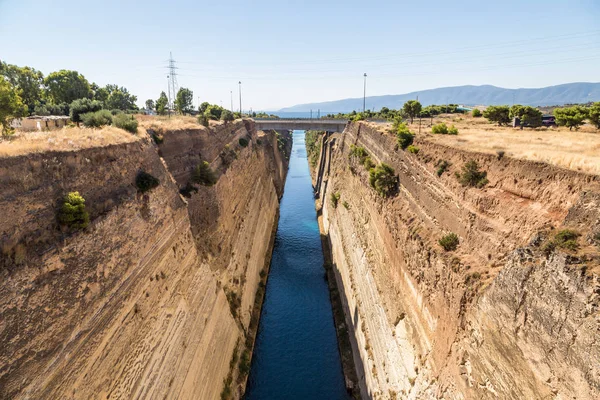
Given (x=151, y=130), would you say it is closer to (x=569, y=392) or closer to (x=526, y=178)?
(x=526, y=178)

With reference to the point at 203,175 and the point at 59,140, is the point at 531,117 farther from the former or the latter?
the point at 59,140

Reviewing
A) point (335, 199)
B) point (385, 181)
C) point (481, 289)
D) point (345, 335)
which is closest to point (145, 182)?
point (481, 289)

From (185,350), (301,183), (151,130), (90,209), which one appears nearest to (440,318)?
(185,350)

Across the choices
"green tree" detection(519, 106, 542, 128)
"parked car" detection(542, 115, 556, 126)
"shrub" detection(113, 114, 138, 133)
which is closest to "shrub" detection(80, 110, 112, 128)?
"shrub" detection(113, 114, 138, 133)

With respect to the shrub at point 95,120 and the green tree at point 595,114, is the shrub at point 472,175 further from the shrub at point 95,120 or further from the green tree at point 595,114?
the shrub at point 95,120

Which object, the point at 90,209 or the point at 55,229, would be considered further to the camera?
the point at 90,209

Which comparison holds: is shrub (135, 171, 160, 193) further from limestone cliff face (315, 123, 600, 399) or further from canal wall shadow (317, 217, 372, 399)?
canal wall shadow (317, 217, 372, 399)

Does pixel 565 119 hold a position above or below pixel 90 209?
above
